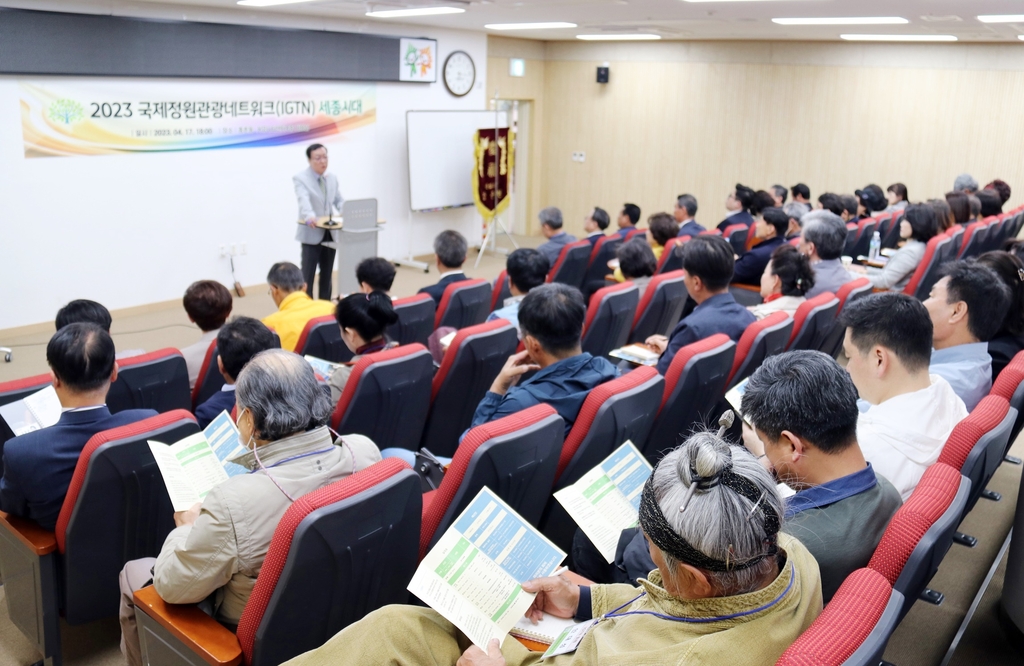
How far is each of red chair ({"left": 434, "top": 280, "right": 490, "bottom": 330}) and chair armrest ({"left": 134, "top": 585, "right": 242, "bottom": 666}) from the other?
3063 mm

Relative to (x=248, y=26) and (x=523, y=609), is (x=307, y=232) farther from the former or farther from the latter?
(x=523, y=609)

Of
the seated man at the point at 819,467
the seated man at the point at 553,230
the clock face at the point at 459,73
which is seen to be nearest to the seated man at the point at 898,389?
the seated man at the point at 819,467

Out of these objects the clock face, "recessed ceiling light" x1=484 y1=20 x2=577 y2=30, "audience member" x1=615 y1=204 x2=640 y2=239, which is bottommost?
"audience member" x1=615 y1=204 x2=640 y2=239

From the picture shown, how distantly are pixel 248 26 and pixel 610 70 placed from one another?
19.2ft

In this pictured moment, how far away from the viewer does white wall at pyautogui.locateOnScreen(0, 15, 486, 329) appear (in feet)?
22.6

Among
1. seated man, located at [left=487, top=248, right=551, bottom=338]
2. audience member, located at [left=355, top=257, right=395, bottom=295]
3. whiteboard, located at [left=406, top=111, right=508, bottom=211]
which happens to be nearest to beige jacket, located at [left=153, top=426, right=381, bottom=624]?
seated man, located at [left=487, top=248, right=551, bottom=338]

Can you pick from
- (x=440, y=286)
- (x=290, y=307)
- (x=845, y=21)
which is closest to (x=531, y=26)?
(x=845, y=21)

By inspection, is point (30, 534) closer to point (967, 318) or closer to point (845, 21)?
point (967, 318)

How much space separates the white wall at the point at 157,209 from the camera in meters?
6.89

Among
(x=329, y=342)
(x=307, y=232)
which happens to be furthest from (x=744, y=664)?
(x=307, y=232)

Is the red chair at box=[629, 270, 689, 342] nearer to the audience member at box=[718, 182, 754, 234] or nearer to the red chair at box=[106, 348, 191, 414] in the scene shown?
the red chair at box=[106, 348, 191, 414]

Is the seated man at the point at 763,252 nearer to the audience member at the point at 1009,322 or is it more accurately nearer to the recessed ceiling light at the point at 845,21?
the recessed ceiling light at the point at 845,21

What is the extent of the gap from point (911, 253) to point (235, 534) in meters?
5.91

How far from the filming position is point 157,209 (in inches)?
307
